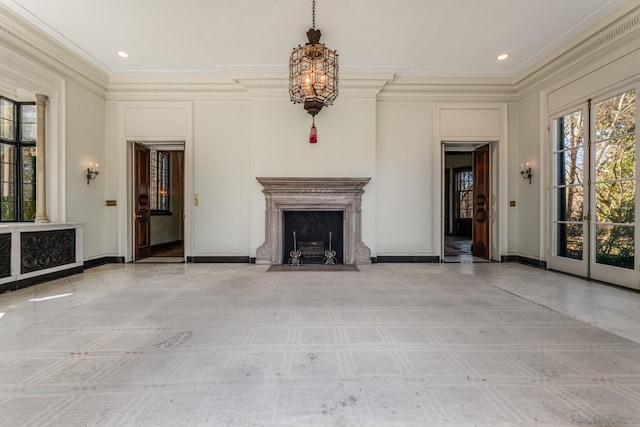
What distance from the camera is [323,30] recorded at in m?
4.27

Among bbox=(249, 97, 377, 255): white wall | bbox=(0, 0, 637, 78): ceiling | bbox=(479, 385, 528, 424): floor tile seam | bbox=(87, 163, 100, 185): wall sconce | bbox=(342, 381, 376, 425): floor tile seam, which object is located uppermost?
bbox=(0, 0, 637, 78): ceiling

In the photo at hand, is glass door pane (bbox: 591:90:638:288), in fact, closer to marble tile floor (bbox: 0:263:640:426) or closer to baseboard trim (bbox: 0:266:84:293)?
marble tile floor (bbox: 0:263:640:426)

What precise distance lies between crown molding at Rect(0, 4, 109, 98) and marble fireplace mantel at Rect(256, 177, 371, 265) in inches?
139

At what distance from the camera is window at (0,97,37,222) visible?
4594 millimetres

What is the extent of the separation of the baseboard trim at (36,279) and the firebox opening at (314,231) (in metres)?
3.45

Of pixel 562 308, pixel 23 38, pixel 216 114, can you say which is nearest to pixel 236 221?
pixel 216 114

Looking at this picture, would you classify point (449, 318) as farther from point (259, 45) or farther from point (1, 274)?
point (1, 274)

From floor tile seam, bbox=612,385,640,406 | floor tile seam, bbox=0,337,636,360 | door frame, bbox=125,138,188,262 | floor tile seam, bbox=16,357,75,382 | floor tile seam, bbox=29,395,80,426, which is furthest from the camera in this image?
door frame, bbox=125,138,188,262

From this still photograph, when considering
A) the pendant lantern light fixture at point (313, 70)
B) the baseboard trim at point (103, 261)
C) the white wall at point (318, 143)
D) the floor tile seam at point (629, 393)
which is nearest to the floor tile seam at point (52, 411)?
the floor tile seam at point (629, 393)

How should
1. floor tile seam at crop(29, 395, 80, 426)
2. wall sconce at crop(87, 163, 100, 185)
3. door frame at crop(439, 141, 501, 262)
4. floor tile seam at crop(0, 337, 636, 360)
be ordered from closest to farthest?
floor tile seam at crop(29, 395, 80, 426) → floor tile seam at crop(0, 337, 636, 360) → wall sconce at crop(87, 163, 100, 185) → door frame at crop(439, 141, 501, 262)

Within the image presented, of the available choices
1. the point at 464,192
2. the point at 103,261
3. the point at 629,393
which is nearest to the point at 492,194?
the point at 629,393

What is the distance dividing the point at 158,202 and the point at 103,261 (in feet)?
10.3

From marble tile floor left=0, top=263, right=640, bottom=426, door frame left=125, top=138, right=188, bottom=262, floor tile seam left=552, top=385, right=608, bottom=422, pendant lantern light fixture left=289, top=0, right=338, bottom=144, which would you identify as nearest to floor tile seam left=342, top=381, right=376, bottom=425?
marble tile floor left=0, top=263, right=640, bottom=426

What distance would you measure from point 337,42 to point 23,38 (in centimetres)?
439
